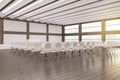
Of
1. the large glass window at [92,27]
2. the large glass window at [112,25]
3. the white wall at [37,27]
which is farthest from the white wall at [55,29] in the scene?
the large glass window at [112,25]

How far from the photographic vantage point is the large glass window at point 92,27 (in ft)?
59.8

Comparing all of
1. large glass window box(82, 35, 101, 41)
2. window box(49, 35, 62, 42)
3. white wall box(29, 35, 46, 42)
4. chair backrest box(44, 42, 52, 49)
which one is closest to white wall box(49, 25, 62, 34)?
window box(49, 35, 62, 42)

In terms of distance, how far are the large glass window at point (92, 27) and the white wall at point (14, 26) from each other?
29.8ft

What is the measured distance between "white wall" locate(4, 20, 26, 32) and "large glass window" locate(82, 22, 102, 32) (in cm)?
908

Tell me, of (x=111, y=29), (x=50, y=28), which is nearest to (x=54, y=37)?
(x=50, y=28)

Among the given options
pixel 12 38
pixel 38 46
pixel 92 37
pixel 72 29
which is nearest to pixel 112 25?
pixel 92 37

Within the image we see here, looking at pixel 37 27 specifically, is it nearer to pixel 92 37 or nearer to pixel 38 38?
pixel 38 38

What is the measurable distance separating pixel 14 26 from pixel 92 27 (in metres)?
11.0

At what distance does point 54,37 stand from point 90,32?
6.28m

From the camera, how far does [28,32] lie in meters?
18.9

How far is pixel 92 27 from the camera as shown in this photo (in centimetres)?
1898

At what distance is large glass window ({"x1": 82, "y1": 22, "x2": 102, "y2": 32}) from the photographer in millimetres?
18219

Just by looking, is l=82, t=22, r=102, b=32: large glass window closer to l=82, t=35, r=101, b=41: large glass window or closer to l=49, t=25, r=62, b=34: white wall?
l=82, t=35, r=101, b=41: large glass window

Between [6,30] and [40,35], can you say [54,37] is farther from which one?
[6,30]
